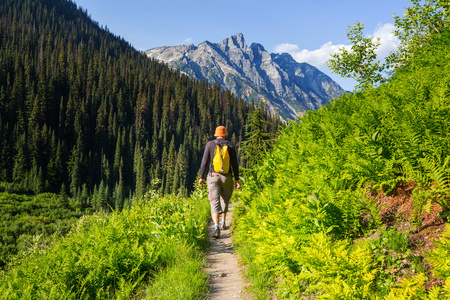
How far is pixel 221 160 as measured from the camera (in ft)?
21.2

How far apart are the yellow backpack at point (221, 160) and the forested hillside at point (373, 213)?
5.95ft

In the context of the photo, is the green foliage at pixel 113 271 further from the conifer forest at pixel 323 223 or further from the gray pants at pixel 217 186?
the gray pants at pixel 217 186

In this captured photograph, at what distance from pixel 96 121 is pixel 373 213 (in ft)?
520

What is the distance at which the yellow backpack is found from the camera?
647 centimetres

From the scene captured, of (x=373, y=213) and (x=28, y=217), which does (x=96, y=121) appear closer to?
(x=28, y=217)

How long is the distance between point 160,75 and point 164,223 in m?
192

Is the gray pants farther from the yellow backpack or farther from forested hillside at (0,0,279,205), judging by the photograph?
forested hillside at (0,0,279,205)

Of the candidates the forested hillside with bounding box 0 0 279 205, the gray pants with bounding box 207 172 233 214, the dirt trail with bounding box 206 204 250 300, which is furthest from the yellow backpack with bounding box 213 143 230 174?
the forested hillside with bounding box 0 0 279 205

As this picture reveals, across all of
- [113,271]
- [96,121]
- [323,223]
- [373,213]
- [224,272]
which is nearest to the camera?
[373,213]

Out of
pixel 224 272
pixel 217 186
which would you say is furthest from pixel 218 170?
pixel 224 272

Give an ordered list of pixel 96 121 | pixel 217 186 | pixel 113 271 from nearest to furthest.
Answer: pixel 113 271 → pixel 217 186 → pixel 96 121

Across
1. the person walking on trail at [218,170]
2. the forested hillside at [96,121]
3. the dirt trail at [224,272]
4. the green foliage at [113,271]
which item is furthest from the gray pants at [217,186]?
the forested hillside at [96,121]

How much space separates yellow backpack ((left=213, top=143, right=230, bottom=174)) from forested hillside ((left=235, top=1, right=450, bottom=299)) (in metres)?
1.81

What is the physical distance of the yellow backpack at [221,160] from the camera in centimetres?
647
